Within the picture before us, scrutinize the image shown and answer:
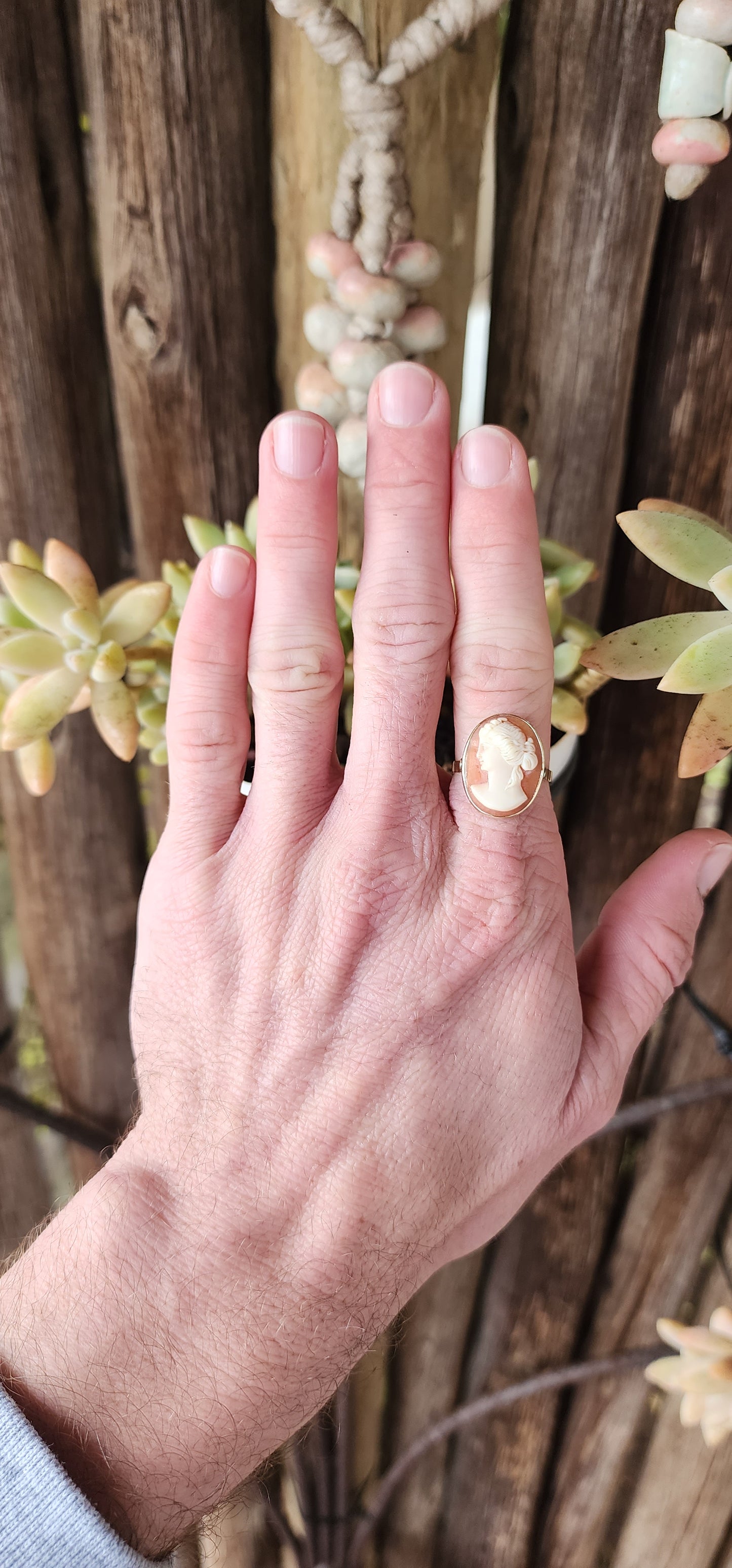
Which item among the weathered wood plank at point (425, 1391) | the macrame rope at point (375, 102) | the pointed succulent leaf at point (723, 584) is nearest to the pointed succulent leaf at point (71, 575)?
the macrame rope at point (375, 102)

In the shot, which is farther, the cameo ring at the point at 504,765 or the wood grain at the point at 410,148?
the wood grain at the point at 410,148

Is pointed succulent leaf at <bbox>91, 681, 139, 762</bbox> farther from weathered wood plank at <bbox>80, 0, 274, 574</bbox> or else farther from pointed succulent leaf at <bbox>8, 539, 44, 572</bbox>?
weathered wood plank at <bbox>80, 0, 274, 574</bbox>

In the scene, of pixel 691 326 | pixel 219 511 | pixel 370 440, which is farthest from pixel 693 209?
pixel 219 511

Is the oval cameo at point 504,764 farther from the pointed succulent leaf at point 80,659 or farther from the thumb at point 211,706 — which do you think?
the pointed succulent leaf at point 80,659

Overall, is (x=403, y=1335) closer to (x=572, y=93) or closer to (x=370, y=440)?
(x=370, y=440)

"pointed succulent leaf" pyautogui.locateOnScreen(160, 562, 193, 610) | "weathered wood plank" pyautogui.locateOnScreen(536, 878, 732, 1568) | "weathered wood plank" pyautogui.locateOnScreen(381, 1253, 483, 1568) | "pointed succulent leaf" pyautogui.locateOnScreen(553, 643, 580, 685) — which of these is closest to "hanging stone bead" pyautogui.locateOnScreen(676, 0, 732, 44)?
"pointed succulent leaf" pyautogui.locateOnScreen(553, 643, 580, 685)
